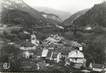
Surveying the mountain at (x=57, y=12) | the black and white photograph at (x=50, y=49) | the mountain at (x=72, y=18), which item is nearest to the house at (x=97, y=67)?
the black and white photograph at (x=50, y=49)

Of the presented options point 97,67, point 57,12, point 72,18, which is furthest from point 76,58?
point 72,18

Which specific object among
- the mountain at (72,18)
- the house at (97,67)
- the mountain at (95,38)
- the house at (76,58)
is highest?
the mountain at (72,18)

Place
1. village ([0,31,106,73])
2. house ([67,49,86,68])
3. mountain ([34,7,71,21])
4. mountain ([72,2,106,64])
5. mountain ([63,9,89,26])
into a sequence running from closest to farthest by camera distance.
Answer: village ([0,31,106,73]) < house ([67,49,86,68]) < mountain ([72,2,106,64]) < mountain ([34,7,71,21]) < mountain ([63,9,89,26])

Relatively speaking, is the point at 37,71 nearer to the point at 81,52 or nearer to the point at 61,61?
the point at 61,61

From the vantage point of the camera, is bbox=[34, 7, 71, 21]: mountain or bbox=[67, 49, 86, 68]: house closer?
bbox=[67, 49, 86, 68]: house

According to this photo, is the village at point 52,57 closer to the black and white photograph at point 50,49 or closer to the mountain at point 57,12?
the black and white photograph at point 50,49

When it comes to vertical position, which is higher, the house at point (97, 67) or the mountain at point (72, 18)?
the mountain at point (72, 18)

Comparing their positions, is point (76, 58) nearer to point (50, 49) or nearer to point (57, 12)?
point (50, 49)

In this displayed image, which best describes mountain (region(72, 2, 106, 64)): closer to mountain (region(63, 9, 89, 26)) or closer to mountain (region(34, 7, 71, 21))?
mountain (region(63, 9, 89, 26))

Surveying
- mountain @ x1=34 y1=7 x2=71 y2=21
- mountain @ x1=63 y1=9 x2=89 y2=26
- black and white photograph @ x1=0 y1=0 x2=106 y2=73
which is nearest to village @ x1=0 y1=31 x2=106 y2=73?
black and white photograph @ x1=0 y1=0 x2=106 y2=73

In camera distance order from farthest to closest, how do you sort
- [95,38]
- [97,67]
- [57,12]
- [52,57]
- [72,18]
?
[72,18], [57,12], [95,38], [52,57], [97,67]

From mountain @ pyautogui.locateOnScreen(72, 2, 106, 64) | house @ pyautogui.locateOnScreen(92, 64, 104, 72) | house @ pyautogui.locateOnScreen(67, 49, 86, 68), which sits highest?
mountain @ pyautogui.locateOnScreen(72, 2, 106, 64)

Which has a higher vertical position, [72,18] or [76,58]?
[72,18]
